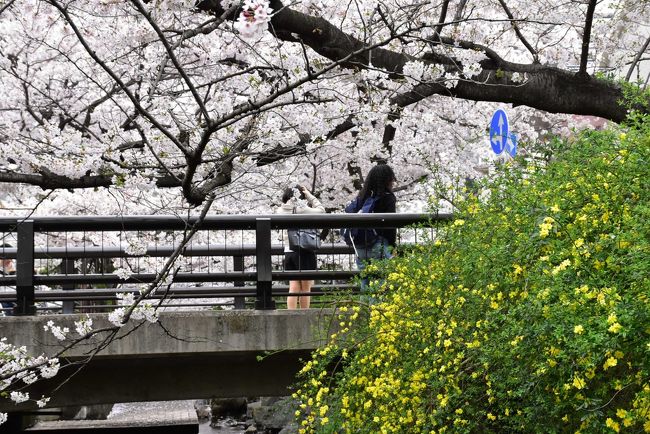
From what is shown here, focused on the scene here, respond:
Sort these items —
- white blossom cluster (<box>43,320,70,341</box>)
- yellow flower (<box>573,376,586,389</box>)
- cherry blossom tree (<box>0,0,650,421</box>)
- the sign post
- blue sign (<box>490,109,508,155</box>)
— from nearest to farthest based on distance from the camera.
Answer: yellow flower (<box>573,376,586,389</box>), cherry blossom tree (<box>0,0,650,421</box>), white blossom cluster (<box>43,320,70,341</box>), the sign post, blue sign (<box>490,109,508,155</box>)

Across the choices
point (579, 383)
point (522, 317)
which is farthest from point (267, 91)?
point (579, 383)

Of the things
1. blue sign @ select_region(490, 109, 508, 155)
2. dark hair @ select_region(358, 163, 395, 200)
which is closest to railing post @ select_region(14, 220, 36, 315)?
dark hair @ select_region(358, 163, 395, 200)

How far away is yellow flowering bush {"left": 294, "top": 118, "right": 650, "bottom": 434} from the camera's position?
13.6 ft

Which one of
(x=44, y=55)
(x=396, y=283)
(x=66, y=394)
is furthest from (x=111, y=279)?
(x=44, y=55)

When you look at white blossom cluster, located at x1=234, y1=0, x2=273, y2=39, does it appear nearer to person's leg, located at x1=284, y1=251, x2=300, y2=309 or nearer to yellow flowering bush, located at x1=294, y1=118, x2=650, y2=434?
yellow flowering bush, located at x1=294, y1=118, x2=650, y2=434

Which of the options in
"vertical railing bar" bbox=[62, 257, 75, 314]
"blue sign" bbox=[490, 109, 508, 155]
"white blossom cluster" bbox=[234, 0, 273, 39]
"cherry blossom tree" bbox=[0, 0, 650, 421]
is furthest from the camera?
"blue sign" bbox=[490, 109, 508, 155]

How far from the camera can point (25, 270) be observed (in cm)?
875

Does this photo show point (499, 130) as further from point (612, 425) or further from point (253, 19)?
point (612, 425)

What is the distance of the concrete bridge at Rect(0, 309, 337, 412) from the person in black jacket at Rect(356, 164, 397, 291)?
972 mm

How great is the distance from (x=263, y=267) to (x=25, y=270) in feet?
6.92

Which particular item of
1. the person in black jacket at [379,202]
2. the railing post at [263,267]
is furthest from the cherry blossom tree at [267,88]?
the person in black jacket at [379,202]

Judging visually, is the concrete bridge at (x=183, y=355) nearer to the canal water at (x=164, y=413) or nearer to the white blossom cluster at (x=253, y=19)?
the white blossom cluster at (x=253, y=19)

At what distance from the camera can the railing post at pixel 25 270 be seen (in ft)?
28.7

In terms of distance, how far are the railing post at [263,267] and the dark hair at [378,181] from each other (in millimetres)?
1388
